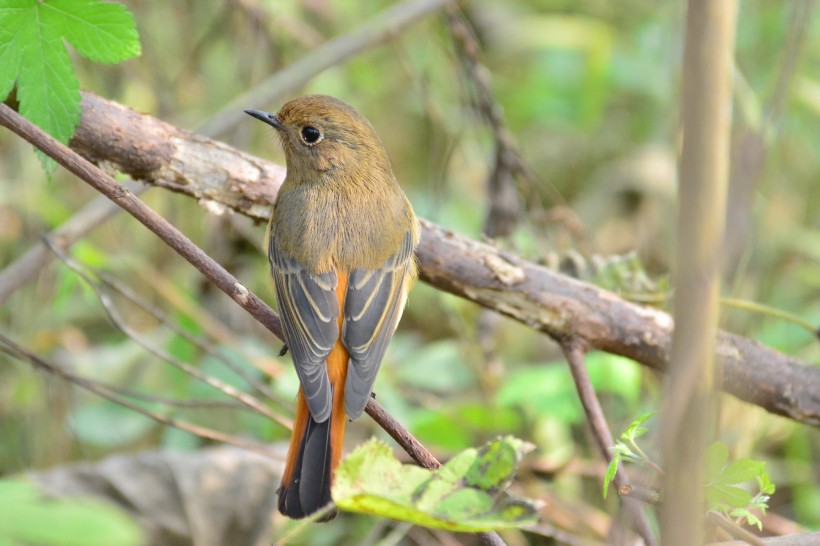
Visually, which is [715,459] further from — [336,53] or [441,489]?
[336,53]

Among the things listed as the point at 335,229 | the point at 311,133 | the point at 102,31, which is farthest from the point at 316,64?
the point at 102,31

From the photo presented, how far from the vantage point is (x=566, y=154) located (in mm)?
6781

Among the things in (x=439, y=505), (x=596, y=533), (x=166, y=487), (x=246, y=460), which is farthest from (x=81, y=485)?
(x=439, y=505)

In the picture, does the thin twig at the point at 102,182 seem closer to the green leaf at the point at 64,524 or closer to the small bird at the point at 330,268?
the small bird at the point at 330,268

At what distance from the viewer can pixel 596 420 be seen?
2594 mm

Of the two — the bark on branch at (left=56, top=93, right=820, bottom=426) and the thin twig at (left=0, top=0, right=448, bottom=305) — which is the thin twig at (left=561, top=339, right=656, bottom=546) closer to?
the bark on branch at (left=56, top=93, right=820, bottom=426)

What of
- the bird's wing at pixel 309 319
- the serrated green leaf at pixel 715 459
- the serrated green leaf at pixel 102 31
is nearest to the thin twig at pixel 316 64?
the bird's wing at pixel 309 319

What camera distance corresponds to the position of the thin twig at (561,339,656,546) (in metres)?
2.41

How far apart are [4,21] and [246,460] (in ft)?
7.05

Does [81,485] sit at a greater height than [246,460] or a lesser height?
lesser

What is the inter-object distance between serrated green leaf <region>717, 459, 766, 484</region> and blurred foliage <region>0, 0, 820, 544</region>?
1509 mm

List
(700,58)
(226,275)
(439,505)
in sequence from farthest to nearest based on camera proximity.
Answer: (226,275) < (439,505) < (700,58)

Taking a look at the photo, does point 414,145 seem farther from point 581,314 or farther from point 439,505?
point 439,505

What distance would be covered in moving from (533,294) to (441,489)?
145 cm
